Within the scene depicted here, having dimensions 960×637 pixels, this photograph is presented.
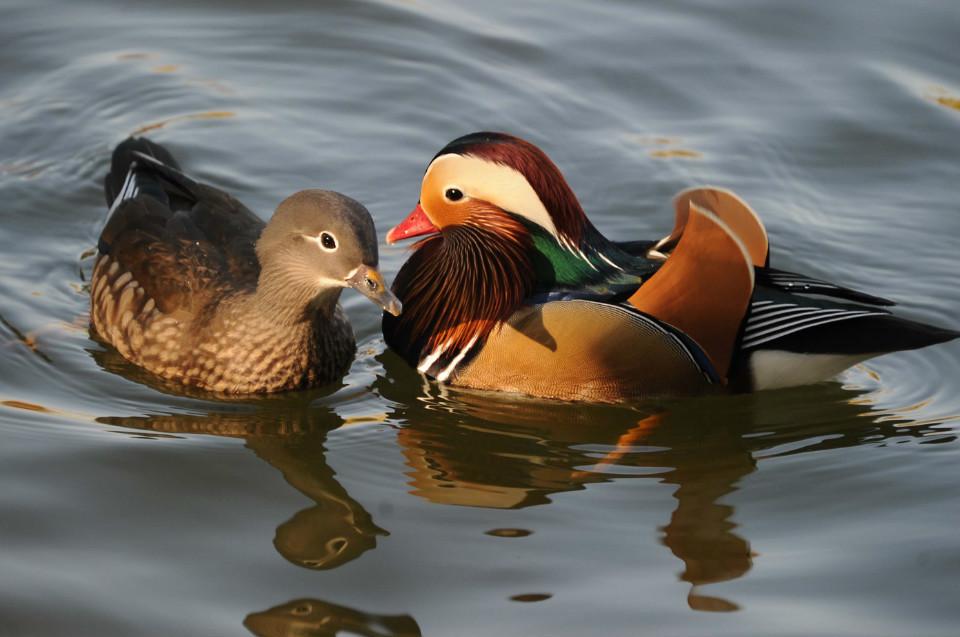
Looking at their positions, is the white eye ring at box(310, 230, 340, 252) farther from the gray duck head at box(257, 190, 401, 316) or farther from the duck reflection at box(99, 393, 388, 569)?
the duck reflection at box(99, 393, 388, 569)

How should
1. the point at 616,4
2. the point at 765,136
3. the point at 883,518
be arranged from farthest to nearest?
the point at 616,4 < the point at 765,136 < the point at 883,518

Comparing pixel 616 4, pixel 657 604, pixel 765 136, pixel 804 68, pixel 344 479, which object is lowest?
pixel 657 604

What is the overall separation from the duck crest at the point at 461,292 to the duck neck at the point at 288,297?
23.1 inches

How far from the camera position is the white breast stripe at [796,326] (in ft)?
21.4

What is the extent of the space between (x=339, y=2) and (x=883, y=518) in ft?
22.0

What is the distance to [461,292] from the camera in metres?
6.81

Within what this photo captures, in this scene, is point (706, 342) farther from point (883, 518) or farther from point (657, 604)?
point (657, 604)

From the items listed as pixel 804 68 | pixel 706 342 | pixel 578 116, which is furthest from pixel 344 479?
pixel 804 68

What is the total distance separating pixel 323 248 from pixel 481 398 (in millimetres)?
1140

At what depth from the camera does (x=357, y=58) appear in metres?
10.3

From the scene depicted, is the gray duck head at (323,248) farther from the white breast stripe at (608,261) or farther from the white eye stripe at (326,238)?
the white breast stripe at (608,261)

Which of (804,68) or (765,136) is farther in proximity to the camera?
(804,68)

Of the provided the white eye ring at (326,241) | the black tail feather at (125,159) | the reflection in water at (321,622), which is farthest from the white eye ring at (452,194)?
the reflection in water at (321,622)

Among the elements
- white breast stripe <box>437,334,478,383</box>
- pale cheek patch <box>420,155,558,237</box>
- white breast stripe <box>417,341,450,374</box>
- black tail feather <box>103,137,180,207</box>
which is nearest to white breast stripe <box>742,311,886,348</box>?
pale cheek patch <box>420,155,558,237</box>
